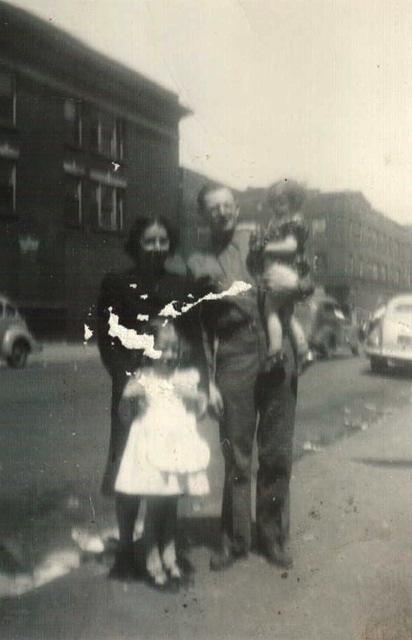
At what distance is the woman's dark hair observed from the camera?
2773 mm

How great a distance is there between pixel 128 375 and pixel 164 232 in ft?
1.71

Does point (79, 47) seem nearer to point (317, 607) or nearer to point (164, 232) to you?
point (164, 232)

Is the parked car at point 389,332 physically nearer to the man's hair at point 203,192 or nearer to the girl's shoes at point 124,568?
the man's hair at point 203,192

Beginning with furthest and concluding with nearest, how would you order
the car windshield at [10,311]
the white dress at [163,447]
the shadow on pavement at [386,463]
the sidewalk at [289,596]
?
the shadow on pavement at [386,463] < the car windshield at [10,311] < the white dress at [163,447] < the sidewalk at [289,596]

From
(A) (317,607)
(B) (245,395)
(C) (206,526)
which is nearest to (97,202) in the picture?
(B) (245,395)

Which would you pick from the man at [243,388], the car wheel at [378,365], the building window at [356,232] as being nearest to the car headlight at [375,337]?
the car wheel at [378,365]

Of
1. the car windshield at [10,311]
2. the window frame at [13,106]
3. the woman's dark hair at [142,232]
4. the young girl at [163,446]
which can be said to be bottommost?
the young girl at [163,446]

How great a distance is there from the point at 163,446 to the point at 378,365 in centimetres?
154

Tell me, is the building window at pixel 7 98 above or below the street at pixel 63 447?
above

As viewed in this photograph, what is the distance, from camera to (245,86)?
305cm

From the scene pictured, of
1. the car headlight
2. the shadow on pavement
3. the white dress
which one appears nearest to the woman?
the white dress

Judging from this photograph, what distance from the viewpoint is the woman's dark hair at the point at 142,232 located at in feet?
9.10

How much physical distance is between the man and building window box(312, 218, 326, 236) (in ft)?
0.69

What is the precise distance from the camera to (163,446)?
8.68 feet
